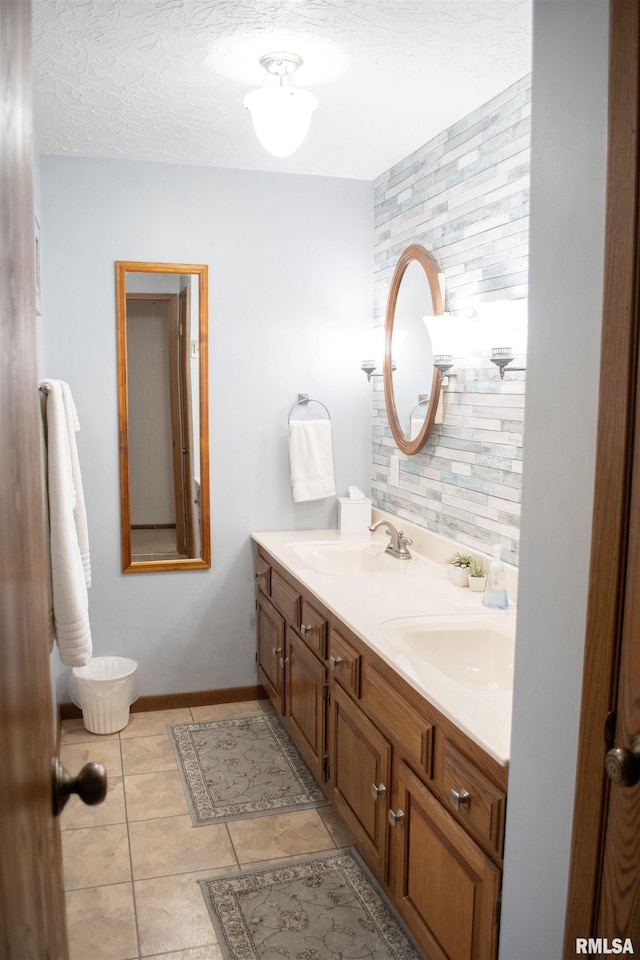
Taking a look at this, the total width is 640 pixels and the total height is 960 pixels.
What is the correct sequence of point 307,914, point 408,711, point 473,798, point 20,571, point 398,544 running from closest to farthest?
point 20,571, point 473,798, point 408,711, point 307,914, point 398,544

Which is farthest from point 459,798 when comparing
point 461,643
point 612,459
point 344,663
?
point 612,459

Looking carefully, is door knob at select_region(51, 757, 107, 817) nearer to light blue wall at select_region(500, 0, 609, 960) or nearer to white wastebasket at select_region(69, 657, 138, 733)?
light blue wall at select_region(500, 0, 609, 960)

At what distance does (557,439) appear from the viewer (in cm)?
126

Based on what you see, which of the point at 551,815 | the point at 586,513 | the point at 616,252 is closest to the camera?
the point at 616,252

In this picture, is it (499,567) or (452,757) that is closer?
(452,757)

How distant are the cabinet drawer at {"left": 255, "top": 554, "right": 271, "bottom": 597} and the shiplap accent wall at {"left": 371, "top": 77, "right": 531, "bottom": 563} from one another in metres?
0.70

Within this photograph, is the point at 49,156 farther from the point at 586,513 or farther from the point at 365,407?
the point at 586,513

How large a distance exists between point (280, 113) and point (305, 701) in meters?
2.02

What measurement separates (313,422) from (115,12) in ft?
6.43

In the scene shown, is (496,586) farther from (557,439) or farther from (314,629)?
(557,439)

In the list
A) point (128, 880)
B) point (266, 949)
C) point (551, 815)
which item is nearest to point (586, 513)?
point (551, 815)

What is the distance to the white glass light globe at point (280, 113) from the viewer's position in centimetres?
229

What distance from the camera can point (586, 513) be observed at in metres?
1.19

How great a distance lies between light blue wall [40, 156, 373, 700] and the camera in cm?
337
